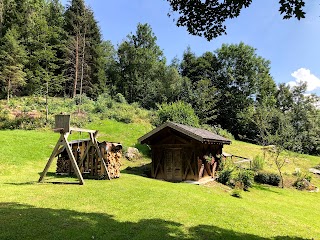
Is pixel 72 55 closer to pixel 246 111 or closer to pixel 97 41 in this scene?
pixel 97 41

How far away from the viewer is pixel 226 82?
50.8 metres

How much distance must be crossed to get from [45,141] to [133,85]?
29.0 metres

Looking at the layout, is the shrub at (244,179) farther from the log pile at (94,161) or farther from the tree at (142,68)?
the tree at (142,68)

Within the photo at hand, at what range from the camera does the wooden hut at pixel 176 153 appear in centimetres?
1683

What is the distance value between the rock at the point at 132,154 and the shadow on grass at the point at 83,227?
13485 millimetres

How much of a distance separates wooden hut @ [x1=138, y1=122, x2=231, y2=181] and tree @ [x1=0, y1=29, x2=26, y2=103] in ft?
73.0

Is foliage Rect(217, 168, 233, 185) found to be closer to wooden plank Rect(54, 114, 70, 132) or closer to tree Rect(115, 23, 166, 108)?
wooden plank Rect(54, 114, 70, 132)

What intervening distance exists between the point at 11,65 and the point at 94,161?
25457 mm

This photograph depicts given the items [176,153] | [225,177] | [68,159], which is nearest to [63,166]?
[68,159]

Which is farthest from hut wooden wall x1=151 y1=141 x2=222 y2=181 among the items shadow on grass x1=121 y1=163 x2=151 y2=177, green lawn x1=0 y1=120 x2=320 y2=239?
green lawn x1=0 y1=120 x2=320 y2=239

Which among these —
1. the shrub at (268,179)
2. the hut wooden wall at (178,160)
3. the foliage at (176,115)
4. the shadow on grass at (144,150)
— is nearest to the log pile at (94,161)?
the hut wooden wall at (178,160)

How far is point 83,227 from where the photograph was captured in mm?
6438

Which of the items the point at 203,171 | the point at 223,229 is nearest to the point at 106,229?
the point at 223,229

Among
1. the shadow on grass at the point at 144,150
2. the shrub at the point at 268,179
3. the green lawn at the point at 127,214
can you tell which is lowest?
the shrub at the point at 268,179
